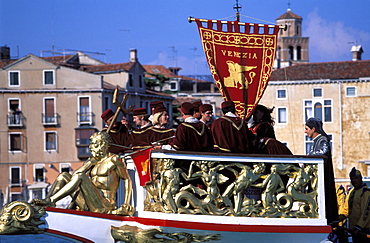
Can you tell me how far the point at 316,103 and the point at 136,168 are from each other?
155 feet

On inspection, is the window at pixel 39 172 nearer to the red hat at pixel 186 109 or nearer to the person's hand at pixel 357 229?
the person's hand at pixel 357 229

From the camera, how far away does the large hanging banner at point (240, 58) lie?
11836mm

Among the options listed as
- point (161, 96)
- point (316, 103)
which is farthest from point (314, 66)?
point (161, 96)

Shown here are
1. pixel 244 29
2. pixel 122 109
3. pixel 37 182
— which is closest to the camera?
pixel 122 109

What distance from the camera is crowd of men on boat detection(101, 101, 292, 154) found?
991 cm

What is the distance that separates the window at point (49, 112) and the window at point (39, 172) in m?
2.82

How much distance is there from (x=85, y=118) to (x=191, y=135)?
45854 mm

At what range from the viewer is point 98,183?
970cm

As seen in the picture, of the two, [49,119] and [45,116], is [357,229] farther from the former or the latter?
[45,116]

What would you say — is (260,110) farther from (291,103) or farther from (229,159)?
(291,103)

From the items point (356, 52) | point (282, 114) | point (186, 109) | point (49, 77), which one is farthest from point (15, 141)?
point (186, 109)

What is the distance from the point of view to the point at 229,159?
378 inches

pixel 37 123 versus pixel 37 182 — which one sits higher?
pixel 37 123

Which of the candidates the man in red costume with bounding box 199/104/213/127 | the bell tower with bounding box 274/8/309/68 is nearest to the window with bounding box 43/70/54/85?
the man in red costume with bounding box 199/104/213/127
